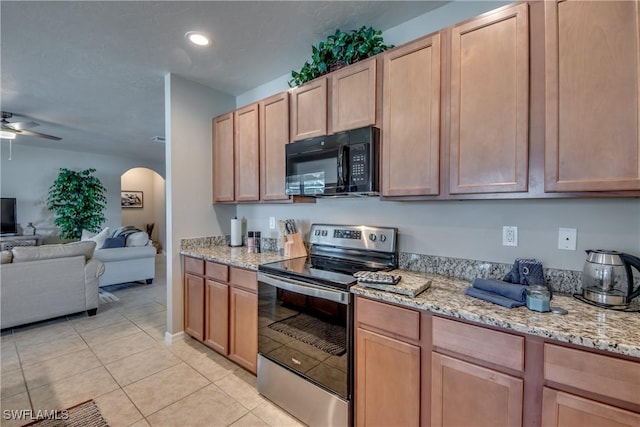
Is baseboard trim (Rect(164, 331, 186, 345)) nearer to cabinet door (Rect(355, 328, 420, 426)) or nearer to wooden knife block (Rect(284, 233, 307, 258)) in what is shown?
wooden knife block (Rect(284, 233, 307, 258))

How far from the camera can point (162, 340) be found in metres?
2.88

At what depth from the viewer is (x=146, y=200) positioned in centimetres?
914

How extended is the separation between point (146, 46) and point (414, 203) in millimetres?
2382

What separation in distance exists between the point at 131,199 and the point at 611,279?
10.2 meters

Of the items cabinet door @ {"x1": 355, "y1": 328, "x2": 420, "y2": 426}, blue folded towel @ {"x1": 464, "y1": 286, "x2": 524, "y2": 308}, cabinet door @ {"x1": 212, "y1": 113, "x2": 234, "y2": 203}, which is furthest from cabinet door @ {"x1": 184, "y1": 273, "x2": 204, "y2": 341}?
blue folded towel @ {"x1": 464, "y1": 286, "x2": 524, "y2": 308}

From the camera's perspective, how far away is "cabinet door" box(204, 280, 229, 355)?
2393mm

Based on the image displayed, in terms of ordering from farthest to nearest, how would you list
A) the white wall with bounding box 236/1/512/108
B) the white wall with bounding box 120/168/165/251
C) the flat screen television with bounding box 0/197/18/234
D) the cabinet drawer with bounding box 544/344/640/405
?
the white wall with bounding box 120/168/165/251 → the flat screen television with bounding box 0/197/18/234 → the white wall with bounding box 236/1/512/108 → the cabinet drawer with bounding box 544/344/640/405

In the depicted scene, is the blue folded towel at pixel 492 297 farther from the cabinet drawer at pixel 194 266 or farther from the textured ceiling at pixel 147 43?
the cabinet drawer at pixel 194 266

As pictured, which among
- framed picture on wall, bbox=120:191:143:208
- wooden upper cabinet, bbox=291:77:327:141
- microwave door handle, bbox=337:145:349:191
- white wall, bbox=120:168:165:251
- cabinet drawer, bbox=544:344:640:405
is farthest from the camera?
white wall, bbox=120:168:165:251

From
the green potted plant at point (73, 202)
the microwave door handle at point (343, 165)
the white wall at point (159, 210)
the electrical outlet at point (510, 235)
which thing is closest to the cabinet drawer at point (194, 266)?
the microwave door handle at point (343, 165)

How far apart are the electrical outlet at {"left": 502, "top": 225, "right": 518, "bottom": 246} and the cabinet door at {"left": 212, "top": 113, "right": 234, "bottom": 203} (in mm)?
2291

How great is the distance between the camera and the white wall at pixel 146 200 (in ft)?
28.5

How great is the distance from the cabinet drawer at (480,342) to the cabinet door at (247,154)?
186 centimetres

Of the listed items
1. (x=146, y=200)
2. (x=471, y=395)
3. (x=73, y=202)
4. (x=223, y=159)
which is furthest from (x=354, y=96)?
(x=146, y=200)
